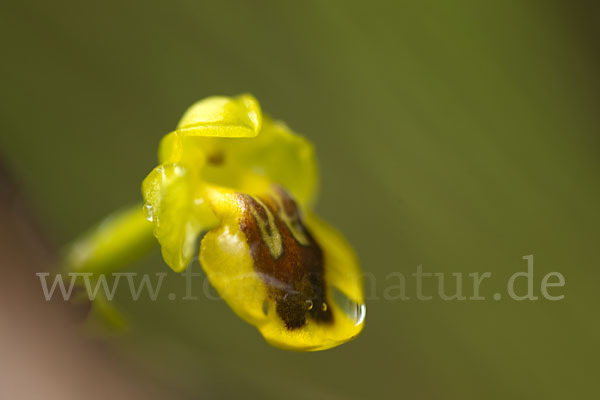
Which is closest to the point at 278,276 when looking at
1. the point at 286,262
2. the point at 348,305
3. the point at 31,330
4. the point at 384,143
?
the point at 286,262

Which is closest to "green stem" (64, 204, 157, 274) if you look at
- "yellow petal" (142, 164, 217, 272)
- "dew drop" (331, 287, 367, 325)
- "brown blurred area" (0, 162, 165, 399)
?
"brown blurred area" (0, 162, 165, 399)

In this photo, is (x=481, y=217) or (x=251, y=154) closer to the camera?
(x=251, y=154)

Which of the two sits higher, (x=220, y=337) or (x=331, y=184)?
(x=331, y=184)

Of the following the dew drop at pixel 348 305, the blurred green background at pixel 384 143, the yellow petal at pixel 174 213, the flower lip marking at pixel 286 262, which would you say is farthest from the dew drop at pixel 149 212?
the blurred green background at pixel 384 143

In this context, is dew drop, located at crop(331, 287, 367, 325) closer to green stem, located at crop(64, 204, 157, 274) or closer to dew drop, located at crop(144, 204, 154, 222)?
dew drop, located at crop(144, 204, 154, 222)

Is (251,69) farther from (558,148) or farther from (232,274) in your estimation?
(232,274)

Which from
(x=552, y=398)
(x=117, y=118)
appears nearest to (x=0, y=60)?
(x=117, y=118)

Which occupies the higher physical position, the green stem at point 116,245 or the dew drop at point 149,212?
the green stem at point 116,245

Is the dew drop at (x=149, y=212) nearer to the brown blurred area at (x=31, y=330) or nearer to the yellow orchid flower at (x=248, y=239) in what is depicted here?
the yellow orchid flower at (x=248, y=239)

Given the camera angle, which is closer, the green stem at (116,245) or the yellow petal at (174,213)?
the yellow petal at (174,213)
